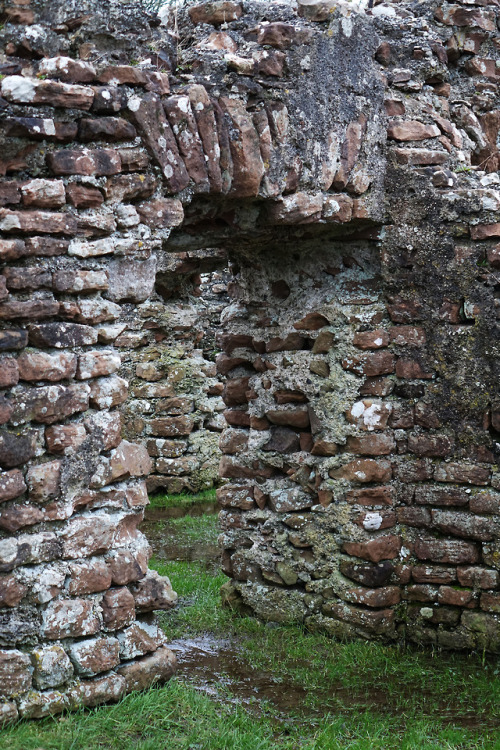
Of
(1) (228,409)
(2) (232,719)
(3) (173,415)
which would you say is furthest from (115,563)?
(3) (173,415)

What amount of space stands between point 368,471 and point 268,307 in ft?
3.46

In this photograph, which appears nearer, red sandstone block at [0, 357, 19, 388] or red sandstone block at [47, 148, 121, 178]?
red sandstone block at [0, 357, 19, 388]

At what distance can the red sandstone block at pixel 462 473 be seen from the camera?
12.7 feet

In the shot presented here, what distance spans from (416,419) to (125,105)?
207 centimetres

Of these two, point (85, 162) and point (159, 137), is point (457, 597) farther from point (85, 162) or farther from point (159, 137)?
point (85, 162)

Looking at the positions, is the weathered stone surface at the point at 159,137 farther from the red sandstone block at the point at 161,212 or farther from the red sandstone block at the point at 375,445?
the red sandstone block at the point at 375,445

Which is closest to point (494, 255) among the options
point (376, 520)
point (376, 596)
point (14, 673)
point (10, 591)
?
point (376, 520)

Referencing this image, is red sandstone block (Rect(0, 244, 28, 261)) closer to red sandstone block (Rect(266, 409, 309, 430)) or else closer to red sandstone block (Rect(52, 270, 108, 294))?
red sandstone block (Rect(52, 270, 108, 294))

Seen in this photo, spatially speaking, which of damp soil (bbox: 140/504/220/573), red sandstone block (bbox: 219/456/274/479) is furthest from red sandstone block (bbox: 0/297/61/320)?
damp soil (bbox: 140/504/220/573)

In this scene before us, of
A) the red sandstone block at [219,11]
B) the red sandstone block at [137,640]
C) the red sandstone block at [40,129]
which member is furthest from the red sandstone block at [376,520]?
the red sandstone block at [219,11]

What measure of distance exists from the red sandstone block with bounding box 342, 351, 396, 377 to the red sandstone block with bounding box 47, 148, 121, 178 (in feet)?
5.55

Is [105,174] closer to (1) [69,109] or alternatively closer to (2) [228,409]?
(1) [69,109]

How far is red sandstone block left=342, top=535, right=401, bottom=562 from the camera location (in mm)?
4004

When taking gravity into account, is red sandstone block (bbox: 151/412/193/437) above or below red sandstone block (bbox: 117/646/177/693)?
above
